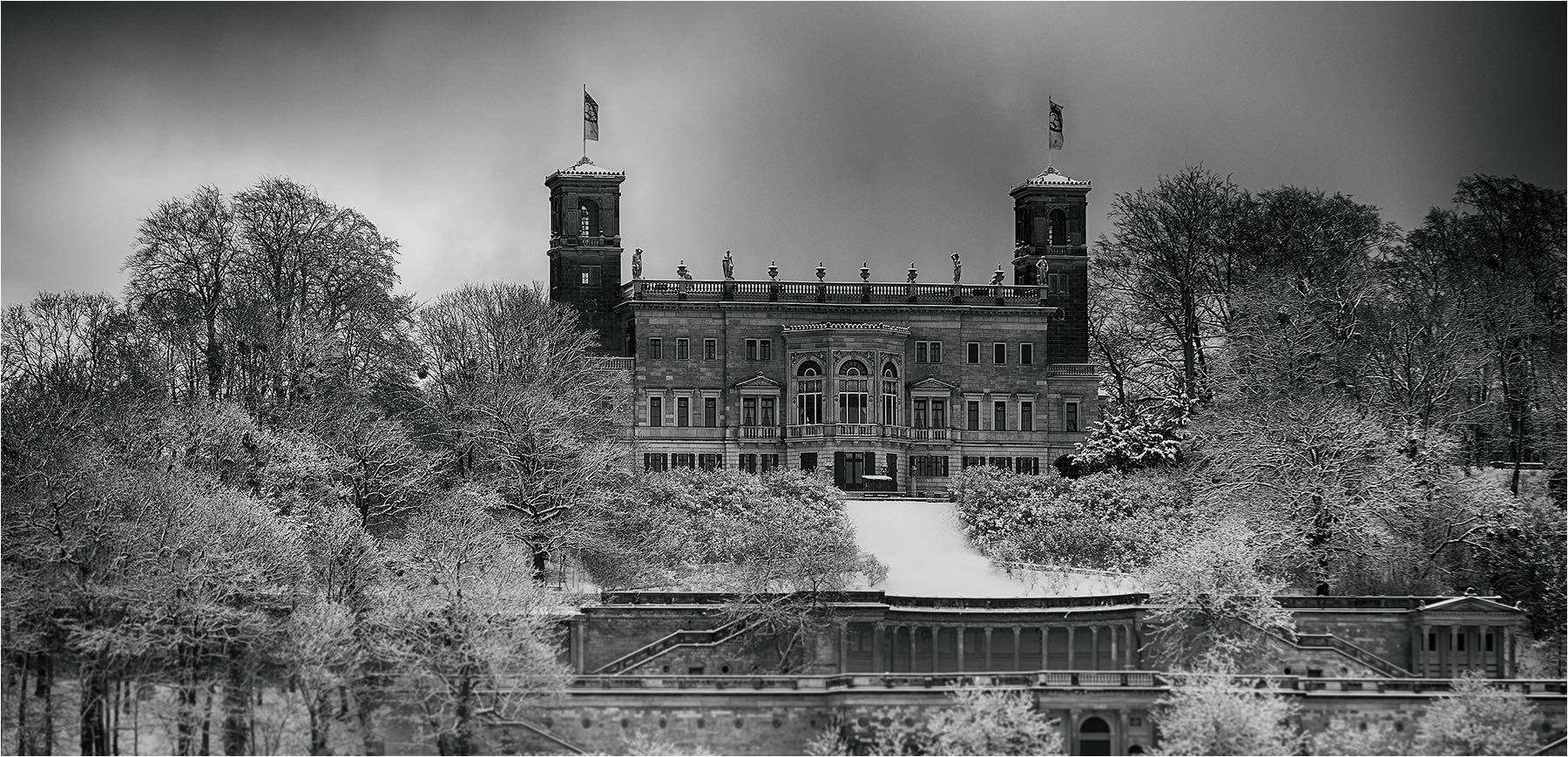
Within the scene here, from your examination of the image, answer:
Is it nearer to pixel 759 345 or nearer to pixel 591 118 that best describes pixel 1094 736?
pixel 759 345

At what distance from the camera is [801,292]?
103625 mm

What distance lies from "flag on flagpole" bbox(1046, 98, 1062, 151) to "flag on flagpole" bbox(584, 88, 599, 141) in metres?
17.9

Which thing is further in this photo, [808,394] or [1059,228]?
[1059,228]

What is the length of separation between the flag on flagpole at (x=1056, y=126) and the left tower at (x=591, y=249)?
17.2 m

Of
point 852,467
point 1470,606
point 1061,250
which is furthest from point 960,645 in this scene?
point 1061,250

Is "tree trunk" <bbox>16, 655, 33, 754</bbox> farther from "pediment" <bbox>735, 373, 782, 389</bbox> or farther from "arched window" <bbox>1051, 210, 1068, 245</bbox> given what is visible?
"arched window" <bbox>1051, 210, 1068, 245</bbox>

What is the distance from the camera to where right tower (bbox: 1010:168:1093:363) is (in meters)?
107

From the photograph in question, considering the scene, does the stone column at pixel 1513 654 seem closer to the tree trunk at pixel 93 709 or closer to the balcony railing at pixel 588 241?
the tree trunk at pixel 93 709

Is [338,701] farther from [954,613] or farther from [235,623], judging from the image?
[954,613]

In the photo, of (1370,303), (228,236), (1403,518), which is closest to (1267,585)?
(1403,518)

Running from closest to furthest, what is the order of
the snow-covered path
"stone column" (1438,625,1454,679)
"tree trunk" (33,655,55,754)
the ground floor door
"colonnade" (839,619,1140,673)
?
1. "tree trunk" (33,655,55,754)
2. "stone column" (1438,625,1454,679)
3. "colonnade" (839,619,1140,673)
4. the snow-covered path
5. the ground floor door

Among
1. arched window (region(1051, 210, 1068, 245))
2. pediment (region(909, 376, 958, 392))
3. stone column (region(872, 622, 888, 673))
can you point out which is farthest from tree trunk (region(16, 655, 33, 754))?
arched window (region(1051, 210, 1068, 245))

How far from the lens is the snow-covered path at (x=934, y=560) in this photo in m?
79.1

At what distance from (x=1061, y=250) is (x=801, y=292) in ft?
37.6
